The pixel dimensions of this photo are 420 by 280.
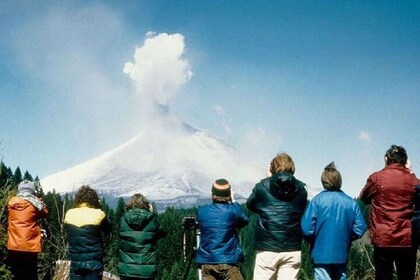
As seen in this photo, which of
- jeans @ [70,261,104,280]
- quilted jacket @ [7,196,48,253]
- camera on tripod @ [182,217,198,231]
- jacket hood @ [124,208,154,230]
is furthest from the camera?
quilted jacket @ [7,196,48,253]

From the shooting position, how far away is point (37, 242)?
7.18m

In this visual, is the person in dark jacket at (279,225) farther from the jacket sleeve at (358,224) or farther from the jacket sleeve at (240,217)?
the jacket sleeve at (358,224)

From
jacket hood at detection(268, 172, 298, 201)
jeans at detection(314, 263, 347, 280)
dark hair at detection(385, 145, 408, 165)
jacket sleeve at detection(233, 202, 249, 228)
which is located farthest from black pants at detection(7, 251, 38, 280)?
dark hair at detection(385, 145, 408, 165)

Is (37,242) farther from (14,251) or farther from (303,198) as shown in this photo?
(303,198)

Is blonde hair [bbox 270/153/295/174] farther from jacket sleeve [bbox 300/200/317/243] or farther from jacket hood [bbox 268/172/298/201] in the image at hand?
jacket sleeve [bbox 300/200/317/243]

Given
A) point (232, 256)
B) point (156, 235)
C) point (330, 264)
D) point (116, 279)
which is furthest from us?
point (116, 279)

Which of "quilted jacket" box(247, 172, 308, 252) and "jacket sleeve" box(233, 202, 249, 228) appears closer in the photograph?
"quilted jacket" box(247, 172, 308, 252)

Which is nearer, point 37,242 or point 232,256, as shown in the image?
point 232,256

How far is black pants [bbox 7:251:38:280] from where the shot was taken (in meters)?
7.15

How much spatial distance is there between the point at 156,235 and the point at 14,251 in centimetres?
216

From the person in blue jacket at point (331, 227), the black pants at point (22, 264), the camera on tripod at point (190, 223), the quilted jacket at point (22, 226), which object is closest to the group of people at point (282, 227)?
the person in blue jacket at point (331, 227)

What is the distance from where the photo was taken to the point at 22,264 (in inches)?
284

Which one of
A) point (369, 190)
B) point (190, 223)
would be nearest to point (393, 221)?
point (369, 190)

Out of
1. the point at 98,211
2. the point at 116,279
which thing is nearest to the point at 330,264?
the point at 98,211
